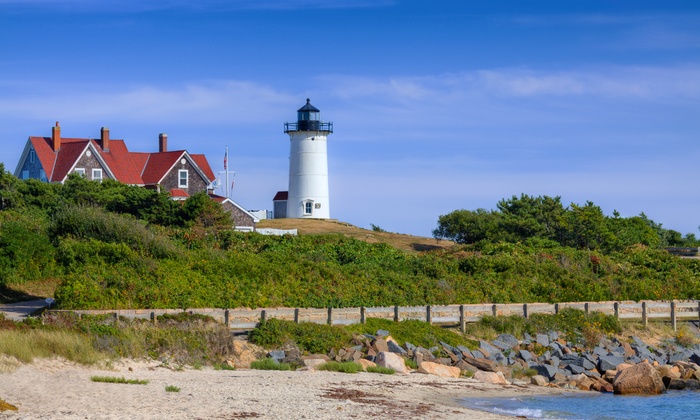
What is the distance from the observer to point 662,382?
24328 mm

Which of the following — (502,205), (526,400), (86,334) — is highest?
(502,205)

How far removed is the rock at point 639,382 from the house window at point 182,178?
47.4 metres

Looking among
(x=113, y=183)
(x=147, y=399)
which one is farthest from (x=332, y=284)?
(x=113, y=183)

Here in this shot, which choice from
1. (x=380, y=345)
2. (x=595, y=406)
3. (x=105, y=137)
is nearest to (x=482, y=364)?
(x=380, y=345)

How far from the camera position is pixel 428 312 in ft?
93.2

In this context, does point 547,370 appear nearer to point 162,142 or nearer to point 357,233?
point 357,233

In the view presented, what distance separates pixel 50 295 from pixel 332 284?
10209mm

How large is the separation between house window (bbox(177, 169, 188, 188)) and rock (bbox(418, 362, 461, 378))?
4589 centimetres

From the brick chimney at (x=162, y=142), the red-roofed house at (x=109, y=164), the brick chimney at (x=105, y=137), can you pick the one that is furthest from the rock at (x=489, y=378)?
the brick chimney at (x=162, y=142)

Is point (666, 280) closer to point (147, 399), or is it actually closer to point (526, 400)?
point (526, 400)

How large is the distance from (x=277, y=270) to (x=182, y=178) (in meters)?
37.6

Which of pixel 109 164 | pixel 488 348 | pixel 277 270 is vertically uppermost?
pixel 109 164

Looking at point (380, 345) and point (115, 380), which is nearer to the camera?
point (115, 380)

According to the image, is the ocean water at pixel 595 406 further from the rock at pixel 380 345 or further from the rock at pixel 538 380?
the rock at pixel 380 345
